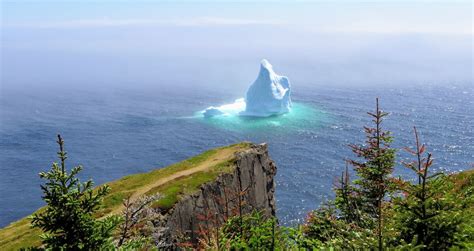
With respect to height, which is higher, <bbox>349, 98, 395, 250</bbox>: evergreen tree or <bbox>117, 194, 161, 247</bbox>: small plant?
<bbox>349, 98, 395, 250</bbox>: evergreen tree

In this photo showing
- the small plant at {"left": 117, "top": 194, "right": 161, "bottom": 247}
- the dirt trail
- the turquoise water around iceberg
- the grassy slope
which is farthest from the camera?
the turquoise water around iceberg

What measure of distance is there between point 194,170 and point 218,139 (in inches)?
2687

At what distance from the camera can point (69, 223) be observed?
15.6 metres

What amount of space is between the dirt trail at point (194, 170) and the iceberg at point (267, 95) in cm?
8568

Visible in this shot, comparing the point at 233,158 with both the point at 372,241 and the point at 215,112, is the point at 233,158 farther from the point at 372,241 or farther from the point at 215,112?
the point at 215,112

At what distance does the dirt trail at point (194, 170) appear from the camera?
55819 millimetres

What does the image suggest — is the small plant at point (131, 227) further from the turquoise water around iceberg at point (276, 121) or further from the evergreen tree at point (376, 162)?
the turquoise water around iceberg at point (276, 121)

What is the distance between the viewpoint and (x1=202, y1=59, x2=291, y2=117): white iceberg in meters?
156

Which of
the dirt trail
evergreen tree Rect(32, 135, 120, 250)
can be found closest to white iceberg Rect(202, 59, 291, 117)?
the dirt trail

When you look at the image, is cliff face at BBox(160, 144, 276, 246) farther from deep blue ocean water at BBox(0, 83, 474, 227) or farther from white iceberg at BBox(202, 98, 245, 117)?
white iceberg at BBox(202, 98, 245, 117)

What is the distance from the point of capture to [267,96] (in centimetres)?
15988

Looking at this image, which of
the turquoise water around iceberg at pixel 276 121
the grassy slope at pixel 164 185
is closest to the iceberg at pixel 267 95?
the turquoise water around iceberg at pixel 276 121

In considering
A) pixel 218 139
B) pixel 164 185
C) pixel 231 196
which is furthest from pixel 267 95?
pixel 164 185

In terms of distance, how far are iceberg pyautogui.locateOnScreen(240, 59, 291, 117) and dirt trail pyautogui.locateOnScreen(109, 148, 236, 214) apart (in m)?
85.7
